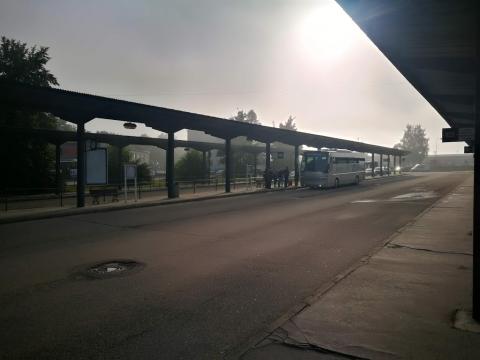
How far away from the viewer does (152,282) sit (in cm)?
696

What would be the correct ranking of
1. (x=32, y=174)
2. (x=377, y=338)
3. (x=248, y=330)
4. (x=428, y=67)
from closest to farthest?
(x=377, y=338)
(x=248, y=330)
(x=428, y=67)
(x=32, y=174)

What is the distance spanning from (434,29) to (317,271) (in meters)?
6.48

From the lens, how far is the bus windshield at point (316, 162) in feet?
113

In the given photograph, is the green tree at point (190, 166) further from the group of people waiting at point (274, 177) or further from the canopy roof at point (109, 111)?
the canopy roof at point (109, 111)

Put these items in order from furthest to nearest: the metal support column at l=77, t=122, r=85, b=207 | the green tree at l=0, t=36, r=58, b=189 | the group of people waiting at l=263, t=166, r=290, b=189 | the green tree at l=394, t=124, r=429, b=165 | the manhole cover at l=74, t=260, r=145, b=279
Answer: the green tree at l=394, t=124, r=429, b=165 < the group of people waiting at l=263, t=166, r=290, b=189 < the green tree at l=0, t=36, r=58, b=189 < the metal support column at l=77, t=122, r=85, b=207 < the manhole cover at l=74, t=260, r=145, b=279

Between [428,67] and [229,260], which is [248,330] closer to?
[229,260]

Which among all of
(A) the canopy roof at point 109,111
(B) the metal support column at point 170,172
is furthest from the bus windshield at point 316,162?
(B) the metal support column at point 170,172

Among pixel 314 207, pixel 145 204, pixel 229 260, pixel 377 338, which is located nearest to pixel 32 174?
pixel 145 204

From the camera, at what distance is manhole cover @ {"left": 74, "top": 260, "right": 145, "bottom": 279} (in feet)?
Answer: 24.3

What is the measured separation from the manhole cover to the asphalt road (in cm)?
15

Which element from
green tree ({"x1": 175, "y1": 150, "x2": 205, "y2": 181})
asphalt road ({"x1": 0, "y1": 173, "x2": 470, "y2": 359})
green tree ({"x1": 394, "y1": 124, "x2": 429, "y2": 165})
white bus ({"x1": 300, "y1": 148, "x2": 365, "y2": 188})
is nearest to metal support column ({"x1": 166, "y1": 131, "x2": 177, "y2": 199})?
asphalt road ({"x1": 0, "y1": 173, "x2": 470, "y2": 359})

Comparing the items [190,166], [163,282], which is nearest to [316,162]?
[190,166]

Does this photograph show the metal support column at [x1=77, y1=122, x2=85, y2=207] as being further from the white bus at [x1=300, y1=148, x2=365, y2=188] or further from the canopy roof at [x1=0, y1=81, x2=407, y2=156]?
the white bus at [x1=300, y1=148, x2=365, y2=188]

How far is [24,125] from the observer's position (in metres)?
Result: 31.6
